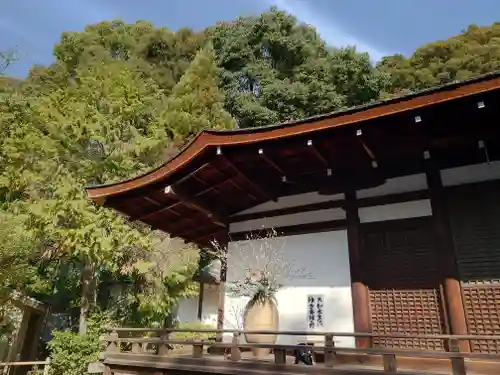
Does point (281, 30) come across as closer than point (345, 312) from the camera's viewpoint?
No

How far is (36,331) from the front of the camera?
18.9m

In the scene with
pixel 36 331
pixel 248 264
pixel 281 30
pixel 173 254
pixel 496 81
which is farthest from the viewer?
pixel 281 30

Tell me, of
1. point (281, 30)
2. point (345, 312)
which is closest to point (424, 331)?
point (345, 312)

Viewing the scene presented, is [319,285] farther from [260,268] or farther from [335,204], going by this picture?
[335,204]

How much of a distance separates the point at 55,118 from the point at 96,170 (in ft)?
8.63

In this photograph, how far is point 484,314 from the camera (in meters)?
5.86

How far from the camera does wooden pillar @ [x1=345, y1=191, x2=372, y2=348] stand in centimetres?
655

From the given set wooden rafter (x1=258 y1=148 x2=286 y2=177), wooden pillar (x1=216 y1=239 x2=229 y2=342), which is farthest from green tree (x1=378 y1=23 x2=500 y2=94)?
wooden pillar (x1=216 y1=239 x2=229 y2=342)

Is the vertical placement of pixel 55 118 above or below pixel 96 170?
above

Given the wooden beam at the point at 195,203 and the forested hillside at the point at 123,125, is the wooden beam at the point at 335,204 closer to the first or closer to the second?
the wooden beam at the point at 195,203

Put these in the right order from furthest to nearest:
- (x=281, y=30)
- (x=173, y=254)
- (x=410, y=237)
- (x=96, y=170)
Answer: (x=281, y=30) → (x=173, y=254) → (x=96, y=170) → (x=410, y=237)

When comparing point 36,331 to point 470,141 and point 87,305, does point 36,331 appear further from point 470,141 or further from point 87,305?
point 470,141

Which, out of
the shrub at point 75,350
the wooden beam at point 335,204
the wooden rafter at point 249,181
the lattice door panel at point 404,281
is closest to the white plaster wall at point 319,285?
the lattice door panel at point 404,281

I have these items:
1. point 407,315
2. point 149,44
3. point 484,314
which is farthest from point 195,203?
point 149,44
